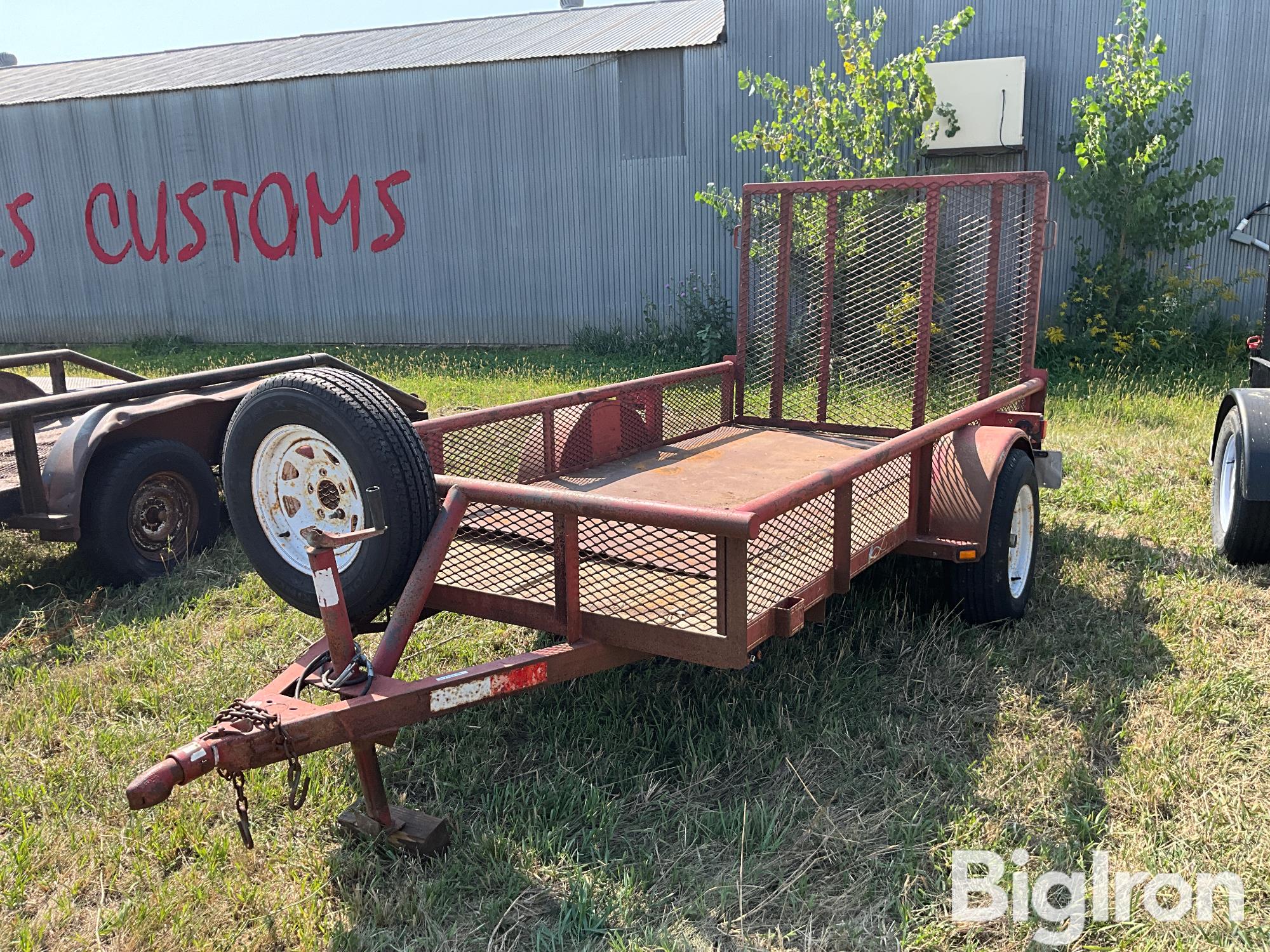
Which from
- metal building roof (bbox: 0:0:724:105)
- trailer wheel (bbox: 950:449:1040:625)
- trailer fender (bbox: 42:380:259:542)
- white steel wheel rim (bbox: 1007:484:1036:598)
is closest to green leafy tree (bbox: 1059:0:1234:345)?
metal building roof (bbox: 0:0:724:105)

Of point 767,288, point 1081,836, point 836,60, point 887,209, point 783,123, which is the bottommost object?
point 1081,836

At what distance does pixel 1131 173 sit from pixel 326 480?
9.40m

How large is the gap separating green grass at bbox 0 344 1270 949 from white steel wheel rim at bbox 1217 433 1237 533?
38 centimetres

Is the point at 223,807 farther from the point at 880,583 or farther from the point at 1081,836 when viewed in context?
the point at 880,583

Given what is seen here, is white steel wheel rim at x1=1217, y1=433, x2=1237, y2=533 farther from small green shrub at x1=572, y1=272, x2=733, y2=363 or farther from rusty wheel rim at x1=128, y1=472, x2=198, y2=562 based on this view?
small green shrub at x1=572, y1=272, x2=733, y2=363

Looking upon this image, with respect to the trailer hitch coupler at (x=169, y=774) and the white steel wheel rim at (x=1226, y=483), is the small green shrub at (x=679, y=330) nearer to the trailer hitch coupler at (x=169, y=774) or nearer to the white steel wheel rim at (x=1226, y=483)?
the white steel wheel rim at (x=1226, y=483)

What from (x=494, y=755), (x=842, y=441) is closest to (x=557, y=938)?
(x=494, y=755)

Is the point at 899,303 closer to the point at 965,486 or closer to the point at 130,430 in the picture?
the point at 965,486

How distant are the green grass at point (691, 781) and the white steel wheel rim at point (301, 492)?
0.76m

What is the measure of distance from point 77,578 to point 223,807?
2617 millimetres

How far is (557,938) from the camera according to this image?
251cm

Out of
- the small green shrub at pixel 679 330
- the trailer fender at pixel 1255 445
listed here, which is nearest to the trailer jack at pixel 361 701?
the trailer fender at pixel 1255 445

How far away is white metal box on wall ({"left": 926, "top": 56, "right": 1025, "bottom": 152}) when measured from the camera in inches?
411

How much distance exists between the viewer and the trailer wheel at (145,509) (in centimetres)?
477
